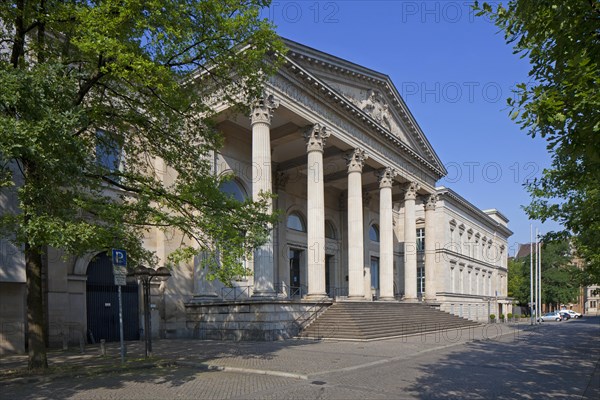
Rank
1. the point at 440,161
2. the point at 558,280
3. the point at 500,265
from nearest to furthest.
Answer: the point at 440,161 < the point at 500,265 < the point at 558,280

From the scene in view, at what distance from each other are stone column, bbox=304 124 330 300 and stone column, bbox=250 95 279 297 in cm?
316

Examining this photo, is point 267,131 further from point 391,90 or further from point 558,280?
point 558,280

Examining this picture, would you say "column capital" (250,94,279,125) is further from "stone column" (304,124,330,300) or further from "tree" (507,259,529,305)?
"tree" (507,259,529,305)

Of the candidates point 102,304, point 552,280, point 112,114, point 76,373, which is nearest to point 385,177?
point 102,304

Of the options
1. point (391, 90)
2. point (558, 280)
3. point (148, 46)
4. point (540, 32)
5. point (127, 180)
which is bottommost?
point (558, 280)

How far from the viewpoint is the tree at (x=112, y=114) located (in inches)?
372

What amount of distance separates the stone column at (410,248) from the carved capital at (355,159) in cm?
908

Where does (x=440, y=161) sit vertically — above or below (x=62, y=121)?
above

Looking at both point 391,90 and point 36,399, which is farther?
point 391,90

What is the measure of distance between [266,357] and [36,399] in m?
7.51

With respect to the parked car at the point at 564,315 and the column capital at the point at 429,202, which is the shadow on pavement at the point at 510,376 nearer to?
the column capital at the point at 429,202

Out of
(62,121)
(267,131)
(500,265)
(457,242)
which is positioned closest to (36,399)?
(62,121)

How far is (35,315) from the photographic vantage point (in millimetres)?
11484

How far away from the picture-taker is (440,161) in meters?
42.8
